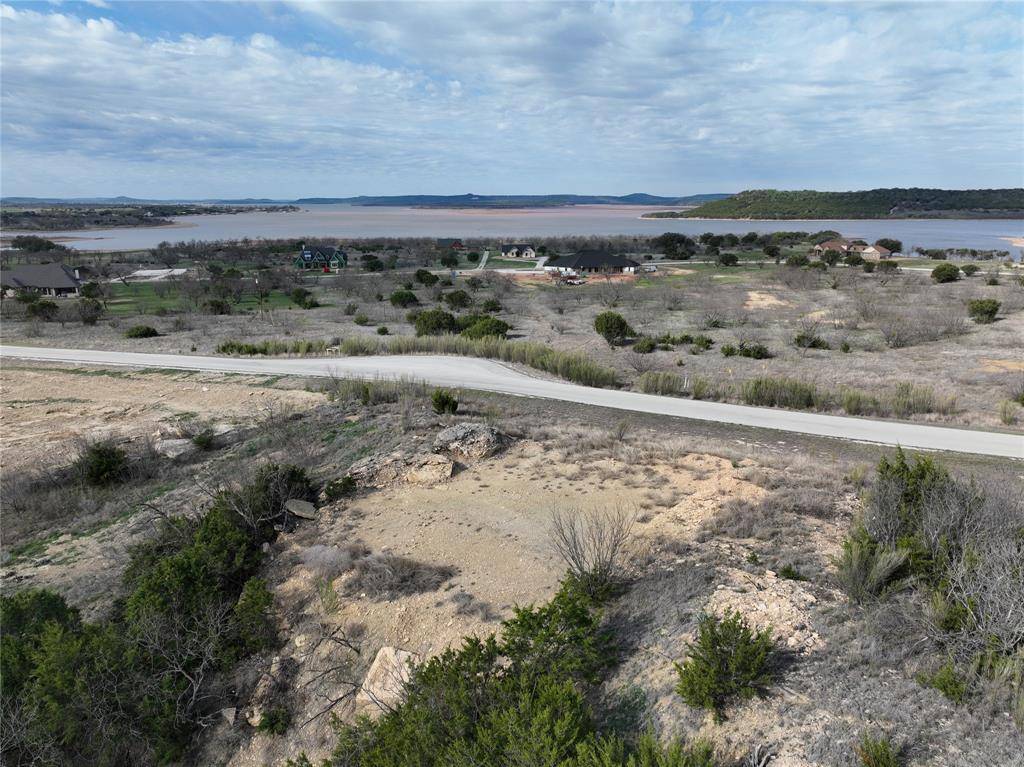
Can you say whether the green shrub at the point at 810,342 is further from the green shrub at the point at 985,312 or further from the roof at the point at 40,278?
the roof at the point at 40,278

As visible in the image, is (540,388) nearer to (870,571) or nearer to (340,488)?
(340,488)

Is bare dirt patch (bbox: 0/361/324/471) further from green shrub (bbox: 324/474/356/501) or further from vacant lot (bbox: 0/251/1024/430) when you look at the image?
green shrub (bbox: 324/474/356/501)

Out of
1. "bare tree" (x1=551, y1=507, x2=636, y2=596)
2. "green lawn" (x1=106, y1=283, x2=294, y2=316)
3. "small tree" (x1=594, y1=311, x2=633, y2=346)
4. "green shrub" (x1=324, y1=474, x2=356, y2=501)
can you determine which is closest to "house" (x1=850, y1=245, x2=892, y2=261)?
"small tree" (x1=594, y1=311, x2=633, y2=346)

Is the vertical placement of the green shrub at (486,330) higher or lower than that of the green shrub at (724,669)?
lower

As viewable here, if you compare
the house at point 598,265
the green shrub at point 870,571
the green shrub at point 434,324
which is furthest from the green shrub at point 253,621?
the house at point 598,265

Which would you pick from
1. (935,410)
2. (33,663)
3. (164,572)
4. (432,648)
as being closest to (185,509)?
(164,572)

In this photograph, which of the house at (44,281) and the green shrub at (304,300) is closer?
the green shrub at (304,300)
